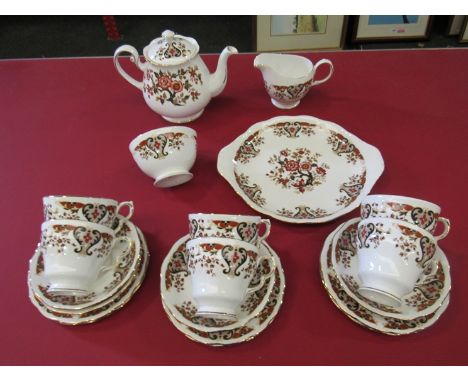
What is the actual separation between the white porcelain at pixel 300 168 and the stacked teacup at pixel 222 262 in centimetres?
19

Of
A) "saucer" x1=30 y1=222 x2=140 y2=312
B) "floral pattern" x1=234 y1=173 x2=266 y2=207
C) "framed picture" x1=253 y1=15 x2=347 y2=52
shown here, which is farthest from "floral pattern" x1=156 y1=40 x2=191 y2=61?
"framed picture" x1=253 y1=15 x2=347 y2=52

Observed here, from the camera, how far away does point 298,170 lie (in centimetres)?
91

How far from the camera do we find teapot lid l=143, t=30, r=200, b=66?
883 mm

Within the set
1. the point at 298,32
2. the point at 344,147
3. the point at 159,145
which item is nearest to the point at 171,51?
the point at 159,145

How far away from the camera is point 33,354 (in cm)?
68

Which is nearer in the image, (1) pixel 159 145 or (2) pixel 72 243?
(2) pixel 72 243

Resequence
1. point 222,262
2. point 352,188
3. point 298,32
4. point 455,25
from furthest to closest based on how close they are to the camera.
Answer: point 455,25, point 298,32, point 352,188, point 222,262

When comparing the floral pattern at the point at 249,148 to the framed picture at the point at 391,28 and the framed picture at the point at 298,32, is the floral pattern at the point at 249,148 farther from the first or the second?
the framed picture at the point at 391,28

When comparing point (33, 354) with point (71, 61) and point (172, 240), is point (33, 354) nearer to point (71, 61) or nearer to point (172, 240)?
point (172, 240)

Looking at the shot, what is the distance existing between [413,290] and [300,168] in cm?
35

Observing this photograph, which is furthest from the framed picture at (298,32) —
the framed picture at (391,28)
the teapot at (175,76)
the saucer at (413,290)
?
the saucer at (413,290)

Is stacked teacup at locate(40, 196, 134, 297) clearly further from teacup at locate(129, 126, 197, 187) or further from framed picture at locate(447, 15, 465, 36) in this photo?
framed picture at locate(447, 15, 465, 36)

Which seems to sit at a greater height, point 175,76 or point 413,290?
point 175,76

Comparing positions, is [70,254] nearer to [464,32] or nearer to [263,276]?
[263,276]
